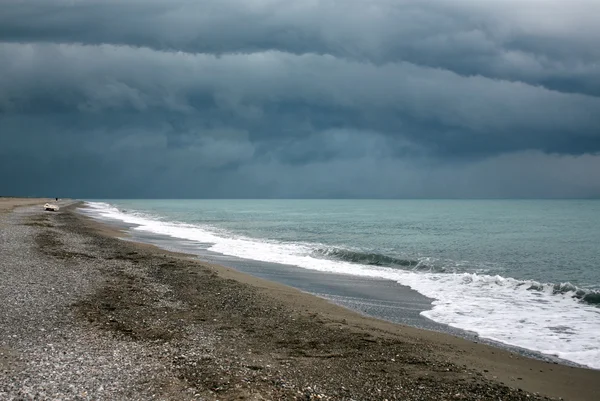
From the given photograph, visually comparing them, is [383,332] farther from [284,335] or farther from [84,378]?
[84,378]

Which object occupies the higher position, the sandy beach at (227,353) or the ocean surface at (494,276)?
the sandy beach at (227,353)

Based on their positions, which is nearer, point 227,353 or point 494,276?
point 227,353

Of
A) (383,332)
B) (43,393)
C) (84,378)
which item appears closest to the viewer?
(43,393)

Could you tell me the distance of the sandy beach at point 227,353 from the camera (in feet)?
28.6

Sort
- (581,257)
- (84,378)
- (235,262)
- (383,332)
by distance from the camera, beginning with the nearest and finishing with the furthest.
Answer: (84,378)
(383,332)
(235,262)
(581,257)

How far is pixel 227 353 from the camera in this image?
35.1ft

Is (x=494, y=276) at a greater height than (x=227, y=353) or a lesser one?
lesser

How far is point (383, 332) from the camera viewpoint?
1339cm

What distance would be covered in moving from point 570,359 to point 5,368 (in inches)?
497

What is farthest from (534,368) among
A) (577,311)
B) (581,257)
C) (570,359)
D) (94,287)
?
(581,257)

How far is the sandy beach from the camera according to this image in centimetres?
870

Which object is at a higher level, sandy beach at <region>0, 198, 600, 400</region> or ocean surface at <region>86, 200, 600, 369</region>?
sandy beach at <region>0, 198, 600, 400</region>

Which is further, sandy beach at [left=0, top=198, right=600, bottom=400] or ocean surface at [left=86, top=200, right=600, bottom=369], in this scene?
ocean surface at [left=86, top=200, right=600, bottom=369]

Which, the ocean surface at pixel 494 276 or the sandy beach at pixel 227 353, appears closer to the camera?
the sandy beach at pixel 227 353
